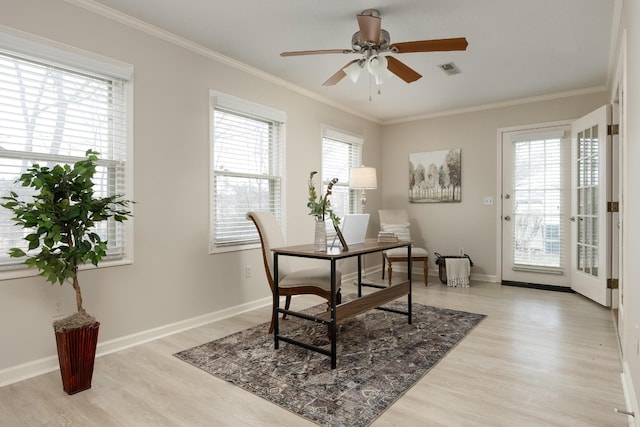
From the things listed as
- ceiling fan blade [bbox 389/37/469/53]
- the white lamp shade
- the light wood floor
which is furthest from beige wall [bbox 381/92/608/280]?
ceiling fan blade [bbox 389/37/469/53]

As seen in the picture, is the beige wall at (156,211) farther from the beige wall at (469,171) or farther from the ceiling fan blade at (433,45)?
the beige wall at (469,171)

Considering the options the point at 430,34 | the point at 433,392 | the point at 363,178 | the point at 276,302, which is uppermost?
the point at 430,34

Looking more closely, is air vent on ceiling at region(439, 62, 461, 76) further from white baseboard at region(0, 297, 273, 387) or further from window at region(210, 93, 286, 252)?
white baseboard at region(0, 297, 273, 387)

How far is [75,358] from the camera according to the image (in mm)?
2113

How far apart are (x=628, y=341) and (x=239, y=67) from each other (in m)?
3.74

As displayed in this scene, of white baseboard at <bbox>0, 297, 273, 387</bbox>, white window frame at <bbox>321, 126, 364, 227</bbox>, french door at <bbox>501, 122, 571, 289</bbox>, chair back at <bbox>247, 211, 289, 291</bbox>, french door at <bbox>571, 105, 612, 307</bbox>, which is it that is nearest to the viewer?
white baseboard at <bbox>0, 297, 273, 387</bbox>

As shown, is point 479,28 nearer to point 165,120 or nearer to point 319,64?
point 319,64

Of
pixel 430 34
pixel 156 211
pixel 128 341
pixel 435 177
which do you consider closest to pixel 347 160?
pixel 435 177

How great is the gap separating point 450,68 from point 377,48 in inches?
56.7

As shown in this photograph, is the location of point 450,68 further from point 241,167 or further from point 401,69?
point 241,167

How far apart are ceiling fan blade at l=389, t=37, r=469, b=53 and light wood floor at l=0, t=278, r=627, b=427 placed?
6.80 feet

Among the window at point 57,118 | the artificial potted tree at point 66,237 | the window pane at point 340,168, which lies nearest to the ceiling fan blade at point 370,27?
the window at point 57,118

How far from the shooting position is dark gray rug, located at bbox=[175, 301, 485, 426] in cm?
198

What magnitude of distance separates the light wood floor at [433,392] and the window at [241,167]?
1.06 meters
